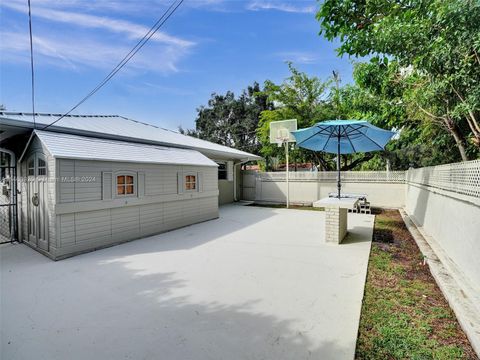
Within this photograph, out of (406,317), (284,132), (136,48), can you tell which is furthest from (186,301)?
(284,132)

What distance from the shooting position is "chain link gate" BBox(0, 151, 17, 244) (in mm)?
6316

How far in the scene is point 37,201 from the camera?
5348 mm

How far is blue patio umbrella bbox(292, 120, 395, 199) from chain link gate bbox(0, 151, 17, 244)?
25.1 ft

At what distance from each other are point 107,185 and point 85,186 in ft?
1.54

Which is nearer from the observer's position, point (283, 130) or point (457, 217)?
point (457, 217)

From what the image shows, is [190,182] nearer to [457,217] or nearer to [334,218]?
[334,218]

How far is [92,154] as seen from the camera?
17.8ft

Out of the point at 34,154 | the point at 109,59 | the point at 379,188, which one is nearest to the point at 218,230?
the point at 34,154

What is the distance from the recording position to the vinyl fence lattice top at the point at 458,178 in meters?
3.47

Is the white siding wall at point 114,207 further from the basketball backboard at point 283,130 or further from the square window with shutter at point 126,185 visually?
the basketball backboard at point 283,130

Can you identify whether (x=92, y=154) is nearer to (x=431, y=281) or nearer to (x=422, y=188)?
(x=431, y=281)

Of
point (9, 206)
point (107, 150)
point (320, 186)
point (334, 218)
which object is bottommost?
point (334, 218)

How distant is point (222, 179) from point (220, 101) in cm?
1804

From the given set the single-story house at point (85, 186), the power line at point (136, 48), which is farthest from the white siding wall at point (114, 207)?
the power line at point (136, 48)
